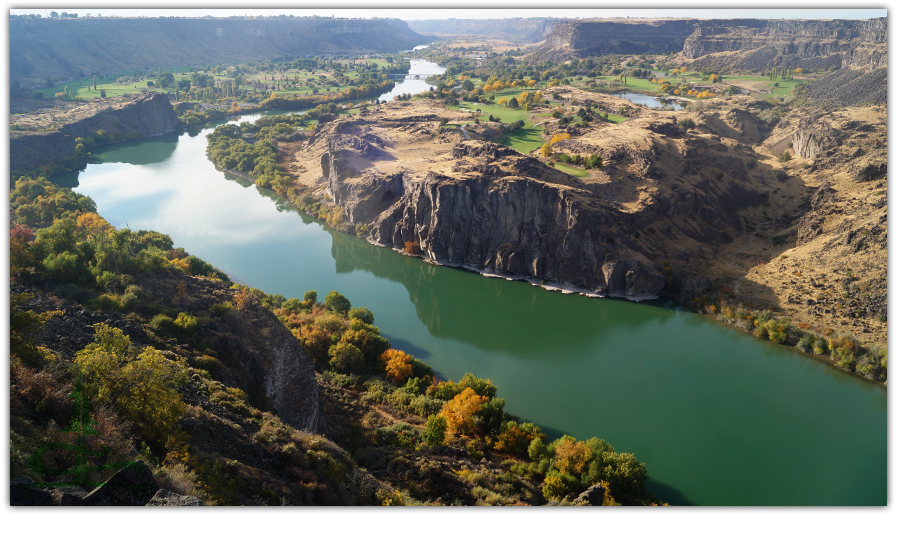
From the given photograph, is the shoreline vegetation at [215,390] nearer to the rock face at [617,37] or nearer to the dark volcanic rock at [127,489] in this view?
the dark volcanic rock at [127,489]

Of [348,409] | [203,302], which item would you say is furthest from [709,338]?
[203,302]

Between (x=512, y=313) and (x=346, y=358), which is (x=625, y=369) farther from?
(x=346, y=358)

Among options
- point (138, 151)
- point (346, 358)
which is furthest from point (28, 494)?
point (138, 151)

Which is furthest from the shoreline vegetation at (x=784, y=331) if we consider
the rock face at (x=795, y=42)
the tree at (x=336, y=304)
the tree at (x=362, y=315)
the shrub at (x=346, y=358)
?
the rock face at (x=795, y=42)

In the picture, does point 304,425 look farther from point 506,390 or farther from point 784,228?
point 784,228

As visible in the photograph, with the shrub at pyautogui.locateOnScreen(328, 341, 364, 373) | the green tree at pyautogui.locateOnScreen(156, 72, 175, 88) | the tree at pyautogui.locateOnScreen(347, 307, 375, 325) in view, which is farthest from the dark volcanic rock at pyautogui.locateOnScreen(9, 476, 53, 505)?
the green tree at pyautogui.locateOnScreen(156, 72, 175, 88)

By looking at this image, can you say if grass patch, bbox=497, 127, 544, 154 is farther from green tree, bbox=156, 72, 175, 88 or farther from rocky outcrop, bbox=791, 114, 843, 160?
green tree, bbox=156, 72, 175, 88
